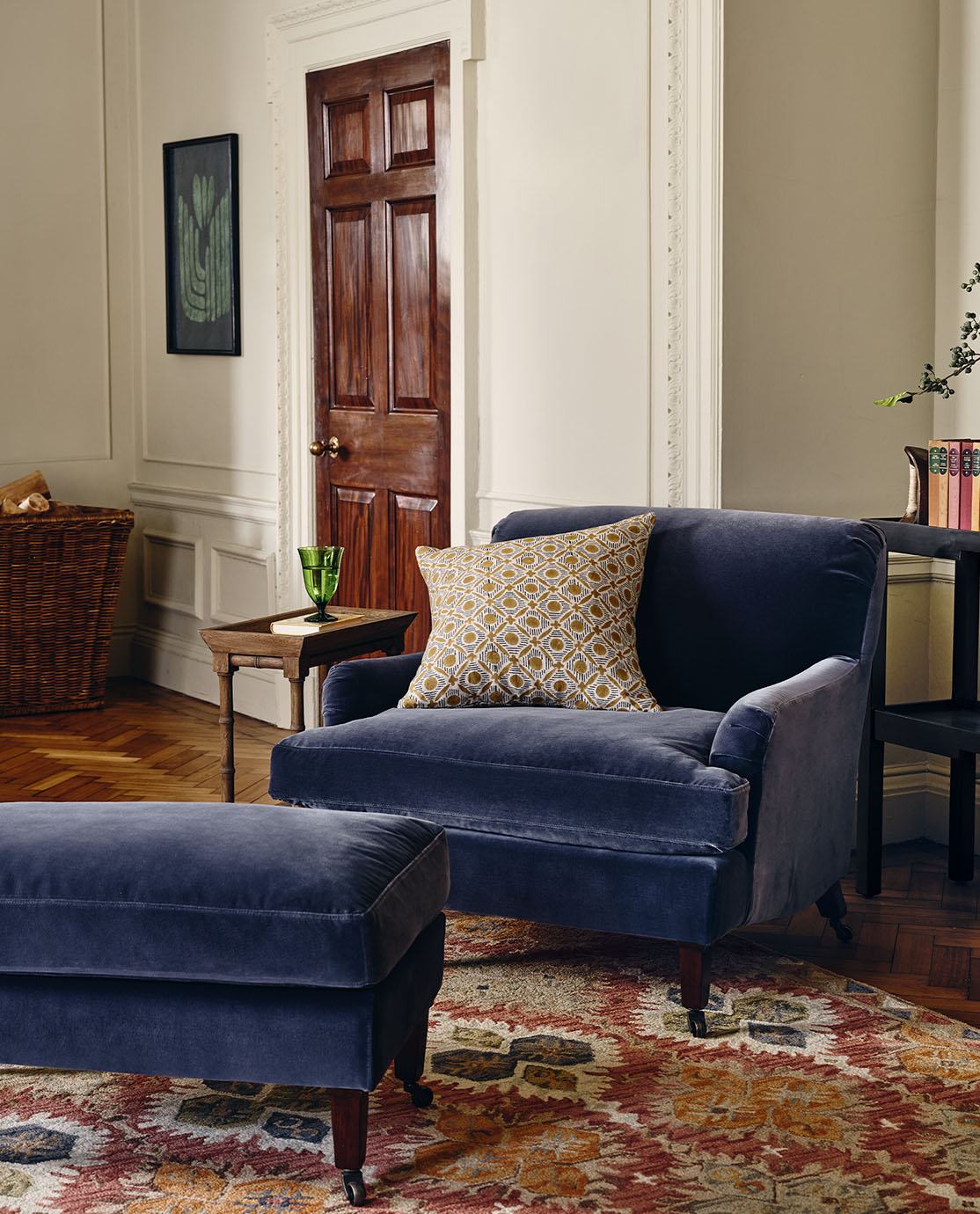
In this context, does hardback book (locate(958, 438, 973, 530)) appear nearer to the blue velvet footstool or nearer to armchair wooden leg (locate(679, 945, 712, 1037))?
armchair wooden leg (locate(679, 945, 712, 1037))

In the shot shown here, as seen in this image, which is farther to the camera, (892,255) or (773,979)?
(892,255)

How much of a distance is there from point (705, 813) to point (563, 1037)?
0.47 metres

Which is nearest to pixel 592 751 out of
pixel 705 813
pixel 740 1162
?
pixel 705 813

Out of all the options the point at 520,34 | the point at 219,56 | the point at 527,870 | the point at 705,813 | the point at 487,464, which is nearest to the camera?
the point at 705,813

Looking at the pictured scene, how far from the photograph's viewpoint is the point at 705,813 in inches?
101

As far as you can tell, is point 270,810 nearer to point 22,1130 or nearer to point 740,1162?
point 22,1130

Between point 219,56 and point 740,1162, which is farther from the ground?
point 219,56

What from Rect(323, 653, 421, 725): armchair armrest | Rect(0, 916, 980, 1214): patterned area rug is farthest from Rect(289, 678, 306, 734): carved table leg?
Rect(0, 916, 980, 1214): patterned area rug

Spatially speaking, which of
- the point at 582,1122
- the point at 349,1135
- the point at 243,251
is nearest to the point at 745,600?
the point at 582,1122

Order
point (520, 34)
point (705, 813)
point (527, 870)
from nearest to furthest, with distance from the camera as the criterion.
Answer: point (705, 813) < point (527, 870) < point (520, 34)

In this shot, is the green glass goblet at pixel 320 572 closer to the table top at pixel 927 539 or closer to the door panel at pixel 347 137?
the table top at pixel 927 539

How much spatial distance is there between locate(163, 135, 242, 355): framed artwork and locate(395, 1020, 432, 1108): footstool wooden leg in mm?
3581

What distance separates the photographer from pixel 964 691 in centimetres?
354

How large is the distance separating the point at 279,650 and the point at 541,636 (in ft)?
2.34
